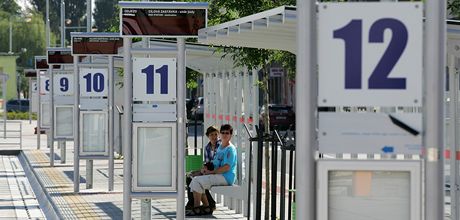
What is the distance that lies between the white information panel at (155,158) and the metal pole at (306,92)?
5901mm

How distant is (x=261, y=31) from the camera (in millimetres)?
10570

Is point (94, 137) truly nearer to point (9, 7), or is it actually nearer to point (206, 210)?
point (206, 210)

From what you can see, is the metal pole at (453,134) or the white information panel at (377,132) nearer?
the white information panel at (377,132)

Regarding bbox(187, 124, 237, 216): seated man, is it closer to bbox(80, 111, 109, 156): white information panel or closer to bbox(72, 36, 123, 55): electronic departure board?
bbox(72, 36, 123, 55): electronic departure board

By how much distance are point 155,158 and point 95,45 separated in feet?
22.4

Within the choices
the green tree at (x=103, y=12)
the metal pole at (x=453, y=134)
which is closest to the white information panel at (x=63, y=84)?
the metal pole at (x=453, y=134)

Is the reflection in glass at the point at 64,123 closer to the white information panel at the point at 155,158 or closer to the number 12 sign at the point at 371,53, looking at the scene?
the white information panel at the point at 155,158

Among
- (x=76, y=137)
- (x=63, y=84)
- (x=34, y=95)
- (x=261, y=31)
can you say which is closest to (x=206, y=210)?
(x=76, y=137)

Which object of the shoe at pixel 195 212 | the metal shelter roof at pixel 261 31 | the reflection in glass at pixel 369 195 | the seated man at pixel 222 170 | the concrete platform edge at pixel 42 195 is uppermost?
the metal shelter roof at pixel 261 31

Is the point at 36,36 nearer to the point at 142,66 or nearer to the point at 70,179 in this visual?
the point at 70,179

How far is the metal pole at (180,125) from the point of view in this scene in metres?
12.6

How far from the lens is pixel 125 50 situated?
1274 cm

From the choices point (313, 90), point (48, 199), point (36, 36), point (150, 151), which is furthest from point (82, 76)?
point (36, 36)

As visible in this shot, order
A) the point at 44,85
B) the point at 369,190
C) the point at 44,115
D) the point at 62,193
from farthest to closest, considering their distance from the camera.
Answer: the point at 44,85
the point at 44,115
the point at 62,193
the point at 369,190
